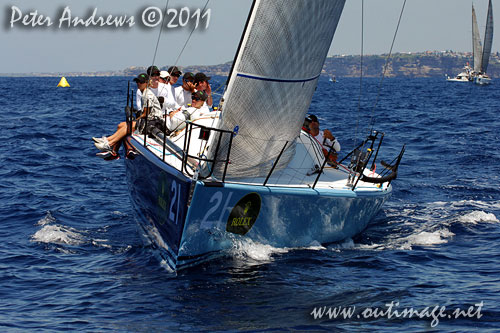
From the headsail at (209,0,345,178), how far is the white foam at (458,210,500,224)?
3.55 metres

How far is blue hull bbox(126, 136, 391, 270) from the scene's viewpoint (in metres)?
6.96

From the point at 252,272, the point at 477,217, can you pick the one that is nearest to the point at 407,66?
the point at 477,217

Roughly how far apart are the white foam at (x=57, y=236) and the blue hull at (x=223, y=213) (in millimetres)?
1004

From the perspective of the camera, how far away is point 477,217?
988 cm

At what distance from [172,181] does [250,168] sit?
0.98m

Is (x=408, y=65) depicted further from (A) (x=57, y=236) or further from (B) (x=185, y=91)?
(A) (x=57, y=236)

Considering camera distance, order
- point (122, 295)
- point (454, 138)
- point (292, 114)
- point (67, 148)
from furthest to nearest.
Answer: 1. point (454, 138)
2. point (67, 148)
3. point (292, 114)
4. point (122, 295)

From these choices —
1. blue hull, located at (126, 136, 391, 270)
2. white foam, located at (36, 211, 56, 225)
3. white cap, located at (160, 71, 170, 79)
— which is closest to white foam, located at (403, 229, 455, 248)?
blue hull, located at (126, 136, 391, 270)

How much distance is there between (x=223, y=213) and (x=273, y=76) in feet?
5.35

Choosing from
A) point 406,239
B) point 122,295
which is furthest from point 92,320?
point 406,239

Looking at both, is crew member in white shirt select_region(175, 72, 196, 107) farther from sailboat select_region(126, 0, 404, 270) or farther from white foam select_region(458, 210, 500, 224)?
white foam select_region(458, 210, 500, 224)

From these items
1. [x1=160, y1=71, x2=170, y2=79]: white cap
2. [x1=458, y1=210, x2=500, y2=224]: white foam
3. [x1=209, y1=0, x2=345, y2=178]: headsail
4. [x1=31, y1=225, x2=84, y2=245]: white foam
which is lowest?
[x1=31, y1=225, x2=84, y2=245]: white foam

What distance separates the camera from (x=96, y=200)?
11.1m

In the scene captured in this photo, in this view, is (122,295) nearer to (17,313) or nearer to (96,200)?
(17,313)
